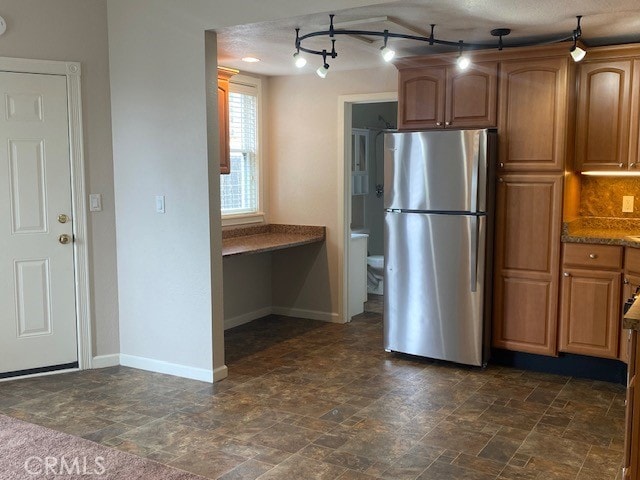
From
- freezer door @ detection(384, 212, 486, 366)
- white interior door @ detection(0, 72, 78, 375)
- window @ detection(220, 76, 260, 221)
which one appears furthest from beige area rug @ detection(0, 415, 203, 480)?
window @ detection(220, 76, 260, 221)

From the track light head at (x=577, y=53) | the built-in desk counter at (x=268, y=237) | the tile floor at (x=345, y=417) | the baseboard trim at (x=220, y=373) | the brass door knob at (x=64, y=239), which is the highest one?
the track light head at (x=577, y=53)

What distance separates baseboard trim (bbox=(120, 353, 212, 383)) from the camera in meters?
4.10

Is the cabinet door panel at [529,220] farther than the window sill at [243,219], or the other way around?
the window sill at [243,219]

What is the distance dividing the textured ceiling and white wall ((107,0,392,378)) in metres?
0.35

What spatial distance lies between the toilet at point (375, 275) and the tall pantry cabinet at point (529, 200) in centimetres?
265

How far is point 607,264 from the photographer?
4008mm

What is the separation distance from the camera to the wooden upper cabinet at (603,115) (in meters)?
4.07

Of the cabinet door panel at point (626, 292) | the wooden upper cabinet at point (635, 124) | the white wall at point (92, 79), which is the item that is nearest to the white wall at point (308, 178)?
the white wall at point (92, 79)

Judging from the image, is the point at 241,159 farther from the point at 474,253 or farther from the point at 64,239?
the point at 474,253

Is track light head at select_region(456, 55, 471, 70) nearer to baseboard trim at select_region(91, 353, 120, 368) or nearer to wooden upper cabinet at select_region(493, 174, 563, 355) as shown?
wooden upper cabinet at select_region(493, 174, 563, 355)

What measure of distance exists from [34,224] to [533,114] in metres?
3.37

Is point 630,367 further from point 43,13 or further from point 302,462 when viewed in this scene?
point 43,13

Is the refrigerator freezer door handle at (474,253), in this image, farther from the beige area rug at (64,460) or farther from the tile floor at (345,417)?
the beige area rug at (64,460)

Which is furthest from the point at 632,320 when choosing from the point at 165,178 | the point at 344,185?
the point at 344,185
